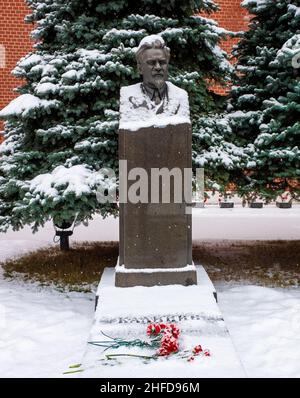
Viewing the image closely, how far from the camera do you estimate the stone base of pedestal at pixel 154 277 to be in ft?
15.1

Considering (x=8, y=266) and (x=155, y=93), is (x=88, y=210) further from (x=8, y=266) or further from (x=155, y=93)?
(x=8, y=266)

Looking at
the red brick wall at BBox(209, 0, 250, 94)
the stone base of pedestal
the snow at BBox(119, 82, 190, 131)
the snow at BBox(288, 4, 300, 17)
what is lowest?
the stone base of pedestal

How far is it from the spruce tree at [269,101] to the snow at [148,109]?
1553mm

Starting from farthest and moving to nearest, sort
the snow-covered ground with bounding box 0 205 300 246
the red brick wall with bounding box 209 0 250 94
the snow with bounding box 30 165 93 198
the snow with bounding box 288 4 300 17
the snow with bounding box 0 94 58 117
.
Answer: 1. the red brick wall with bounding box 209 0 250 94
2. the snow-covered ground with bounding box 0 205 300 246
3. the snow with bounding box 288 4 300 17
4. the snow with bounding box 0 94 58 117
5. the snow with bounding box 30 165 93 198

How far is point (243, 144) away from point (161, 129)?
6.98ft

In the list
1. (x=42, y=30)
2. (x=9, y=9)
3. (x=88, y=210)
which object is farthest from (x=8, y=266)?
(x=9, y=9)

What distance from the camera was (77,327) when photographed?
4477 millimetres

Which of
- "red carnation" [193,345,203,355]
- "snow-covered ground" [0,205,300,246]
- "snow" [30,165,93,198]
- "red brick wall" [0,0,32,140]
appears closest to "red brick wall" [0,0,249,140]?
"red brick wall" [0,0,32,140]

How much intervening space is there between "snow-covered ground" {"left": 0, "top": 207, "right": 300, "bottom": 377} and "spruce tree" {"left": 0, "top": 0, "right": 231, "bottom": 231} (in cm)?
93

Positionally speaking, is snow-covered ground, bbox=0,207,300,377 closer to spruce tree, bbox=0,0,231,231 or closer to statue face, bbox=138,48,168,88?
spruce tree, bbox=0,0,231,231

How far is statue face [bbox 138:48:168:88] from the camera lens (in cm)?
462

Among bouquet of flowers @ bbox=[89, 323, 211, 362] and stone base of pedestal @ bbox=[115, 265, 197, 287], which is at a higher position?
stone base of pedestal @ bbox=[115, 265, 197, 287]

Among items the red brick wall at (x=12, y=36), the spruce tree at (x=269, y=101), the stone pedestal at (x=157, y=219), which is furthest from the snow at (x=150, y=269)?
the red brick wall at (x=12, y=36)

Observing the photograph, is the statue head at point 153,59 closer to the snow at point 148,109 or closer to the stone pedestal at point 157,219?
the snow at point 148,109
